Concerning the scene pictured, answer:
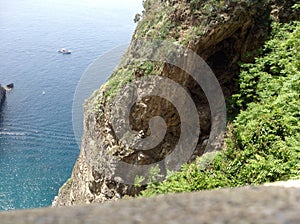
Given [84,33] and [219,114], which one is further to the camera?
[84,33]

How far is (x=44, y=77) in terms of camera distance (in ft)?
109

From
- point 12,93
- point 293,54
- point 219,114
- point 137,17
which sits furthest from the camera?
point 12,93

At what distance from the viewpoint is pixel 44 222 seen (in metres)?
1.93

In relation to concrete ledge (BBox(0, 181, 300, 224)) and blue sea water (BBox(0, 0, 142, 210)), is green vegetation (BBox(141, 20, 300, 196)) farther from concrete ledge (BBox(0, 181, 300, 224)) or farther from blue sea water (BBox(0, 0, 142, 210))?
blue sea water (BBox(0, 0, 142, 210))

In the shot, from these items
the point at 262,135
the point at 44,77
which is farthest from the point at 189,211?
the point at 44,77

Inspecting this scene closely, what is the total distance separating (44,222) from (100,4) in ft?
174

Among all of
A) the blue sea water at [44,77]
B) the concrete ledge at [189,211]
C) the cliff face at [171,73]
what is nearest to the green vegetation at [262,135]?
the cliff face at [171,73]

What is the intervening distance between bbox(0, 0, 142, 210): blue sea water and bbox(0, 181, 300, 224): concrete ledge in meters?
17.8

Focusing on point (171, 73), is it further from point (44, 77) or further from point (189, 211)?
point (44, 77)

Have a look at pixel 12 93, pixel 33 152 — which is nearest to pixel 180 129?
pixel 33 152

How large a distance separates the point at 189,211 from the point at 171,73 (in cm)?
770

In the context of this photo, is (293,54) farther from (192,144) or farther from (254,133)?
(192,144)

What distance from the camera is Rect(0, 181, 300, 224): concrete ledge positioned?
1851 millimetres

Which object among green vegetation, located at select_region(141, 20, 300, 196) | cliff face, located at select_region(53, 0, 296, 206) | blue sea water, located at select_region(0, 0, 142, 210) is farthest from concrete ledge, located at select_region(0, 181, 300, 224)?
blue sea water, located at select_region(0, 0, 142, 210)
